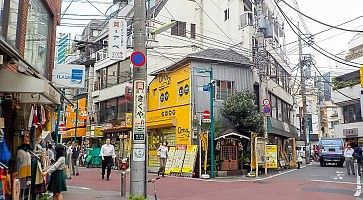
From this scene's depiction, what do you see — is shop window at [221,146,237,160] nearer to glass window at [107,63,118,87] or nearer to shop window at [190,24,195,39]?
shop window at [190,24,195,39]

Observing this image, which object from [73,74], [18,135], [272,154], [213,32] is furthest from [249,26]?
[18,135]

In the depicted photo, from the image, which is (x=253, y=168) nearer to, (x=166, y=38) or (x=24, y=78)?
(x=166, y=38)

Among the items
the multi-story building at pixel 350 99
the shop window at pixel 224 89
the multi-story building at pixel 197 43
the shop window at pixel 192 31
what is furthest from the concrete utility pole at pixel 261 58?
the multi-story building at pixel 350 99

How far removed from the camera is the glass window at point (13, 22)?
28.5ft

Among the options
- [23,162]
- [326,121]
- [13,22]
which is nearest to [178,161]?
[23,162]

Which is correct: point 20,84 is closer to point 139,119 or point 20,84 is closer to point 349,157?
point 139,119

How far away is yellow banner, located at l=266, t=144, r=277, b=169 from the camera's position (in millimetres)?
23578

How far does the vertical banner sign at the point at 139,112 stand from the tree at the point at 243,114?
14005mm

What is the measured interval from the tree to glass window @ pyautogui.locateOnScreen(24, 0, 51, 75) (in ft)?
41.3

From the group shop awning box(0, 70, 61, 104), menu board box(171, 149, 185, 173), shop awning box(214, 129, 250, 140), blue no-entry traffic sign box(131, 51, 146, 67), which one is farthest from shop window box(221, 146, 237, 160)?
shop awning box(0, 70, 61, 104)

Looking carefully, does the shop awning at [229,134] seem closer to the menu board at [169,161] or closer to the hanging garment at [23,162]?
the menu board at [169,161]

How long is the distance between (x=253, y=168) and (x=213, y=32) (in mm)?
14850

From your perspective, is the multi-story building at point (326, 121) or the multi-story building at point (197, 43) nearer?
the multi-story building at point (197, 43)

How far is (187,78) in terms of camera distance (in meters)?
24.3
